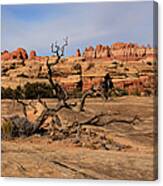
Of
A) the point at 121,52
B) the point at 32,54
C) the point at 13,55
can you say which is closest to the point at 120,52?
the point at 121,52

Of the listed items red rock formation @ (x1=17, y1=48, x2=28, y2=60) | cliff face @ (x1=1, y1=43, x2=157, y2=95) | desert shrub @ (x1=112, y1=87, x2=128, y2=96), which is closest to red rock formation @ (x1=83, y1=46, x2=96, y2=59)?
cliff face @ (x1=1, y1=43, x2=157, y2=95)

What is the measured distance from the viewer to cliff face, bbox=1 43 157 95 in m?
4.21

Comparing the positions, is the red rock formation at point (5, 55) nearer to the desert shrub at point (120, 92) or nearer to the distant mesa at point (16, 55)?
the distant mesa at point (16, 55)

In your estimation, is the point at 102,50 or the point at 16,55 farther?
the point at 16,55

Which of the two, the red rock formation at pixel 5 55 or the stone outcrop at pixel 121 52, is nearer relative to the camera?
the stone outcrop at pixel 121 52

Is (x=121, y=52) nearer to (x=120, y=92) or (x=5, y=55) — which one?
(x=120, y=92)

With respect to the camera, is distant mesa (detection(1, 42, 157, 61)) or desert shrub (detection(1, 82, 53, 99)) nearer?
distant mesa (detection(1, 42, 157, 61))

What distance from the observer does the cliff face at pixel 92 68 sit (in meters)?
4.21

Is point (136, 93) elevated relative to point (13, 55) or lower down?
lower down

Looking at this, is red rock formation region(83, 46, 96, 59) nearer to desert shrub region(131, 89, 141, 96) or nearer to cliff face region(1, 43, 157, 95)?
cliff face region(1, 43, 157, 95)

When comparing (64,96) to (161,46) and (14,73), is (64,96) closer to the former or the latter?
(14,73)

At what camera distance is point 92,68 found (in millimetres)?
4285

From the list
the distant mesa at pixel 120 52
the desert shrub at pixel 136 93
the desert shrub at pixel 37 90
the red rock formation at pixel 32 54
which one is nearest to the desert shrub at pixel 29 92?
the desert shrub at pixel 37 90

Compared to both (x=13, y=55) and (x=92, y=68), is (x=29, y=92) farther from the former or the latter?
(x=92, y=68)
